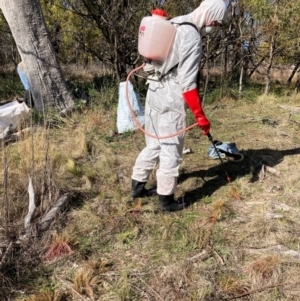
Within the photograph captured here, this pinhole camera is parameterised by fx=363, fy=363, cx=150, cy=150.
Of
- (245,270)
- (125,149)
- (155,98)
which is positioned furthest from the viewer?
(125,149)

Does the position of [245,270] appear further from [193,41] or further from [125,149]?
[125,149]

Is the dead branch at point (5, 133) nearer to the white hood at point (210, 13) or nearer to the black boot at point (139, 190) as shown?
the black boot at point (139, 190)

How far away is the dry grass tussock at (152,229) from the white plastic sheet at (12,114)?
372 millimetres

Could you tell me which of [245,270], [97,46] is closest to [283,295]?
[245,270]

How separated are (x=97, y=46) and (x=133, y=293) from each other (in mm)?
8288

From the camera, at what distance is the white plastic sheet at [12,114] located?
4664mm

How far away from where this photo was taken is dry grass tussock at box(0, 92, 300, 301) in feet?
7.56

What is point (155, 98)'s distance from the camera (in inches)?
119

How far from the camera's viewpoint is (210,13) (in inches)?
111

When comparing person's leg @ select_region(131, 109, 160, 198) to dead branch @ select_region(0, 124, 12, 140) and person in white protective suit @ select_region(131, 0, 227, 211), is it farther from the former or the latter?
dead branch @ select_region(0, 124, 12, 140)

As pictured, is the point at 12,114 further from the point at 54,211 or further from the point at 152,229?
the point at 152,229

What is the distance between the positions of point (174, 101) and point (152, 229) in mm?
1044

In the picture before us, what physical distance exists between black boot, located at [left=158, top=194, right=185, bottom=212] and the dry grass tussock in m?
0.07

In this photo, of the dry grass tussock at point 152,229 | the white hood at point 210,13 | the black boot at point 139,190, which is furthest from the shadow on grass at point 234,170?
the white hood at point 210,13
